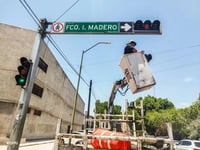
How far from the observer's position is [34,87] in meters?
17.4

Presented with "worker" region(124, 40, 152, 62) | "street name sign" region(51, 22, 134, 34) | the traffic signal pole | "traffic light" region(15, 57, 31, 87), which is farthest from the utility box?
"traffic light" region(15, 57, 31, 87)

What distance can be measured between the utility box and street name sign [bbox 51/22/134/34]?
3.43ft

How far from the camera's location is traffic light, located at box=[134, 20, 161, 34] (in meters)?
6.01

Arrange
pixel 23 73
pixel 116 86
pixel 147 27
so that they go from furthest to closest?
1. pixel 116 86
2. pixel 147 27
3. pixel 23 73

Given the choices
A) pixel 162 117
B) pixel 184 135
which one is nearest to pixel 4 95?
pixel 162 117

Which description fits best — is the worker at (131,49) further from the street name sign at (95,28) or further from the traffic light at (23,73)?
the traffic light at (23,73)

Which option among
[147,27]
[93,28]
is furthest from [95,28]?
[147,27]

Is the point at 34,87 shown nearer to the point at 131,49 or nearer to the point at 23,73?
the point at 23,73

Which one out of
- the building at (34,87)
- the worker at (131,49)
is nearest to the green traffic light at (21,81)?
the worker at (131,49)

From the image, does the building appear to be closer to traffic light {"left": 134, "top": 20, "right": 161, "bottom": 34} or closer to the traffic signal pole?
the traffic signal pole

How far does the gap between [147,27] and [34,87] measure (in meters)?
14.6

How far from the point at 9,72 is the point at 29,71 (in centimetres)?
1075

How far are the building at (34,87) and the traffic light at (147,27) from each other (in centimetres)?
1251

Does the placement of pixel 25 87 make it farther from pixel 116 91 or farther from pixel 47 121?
pixel 47 121
